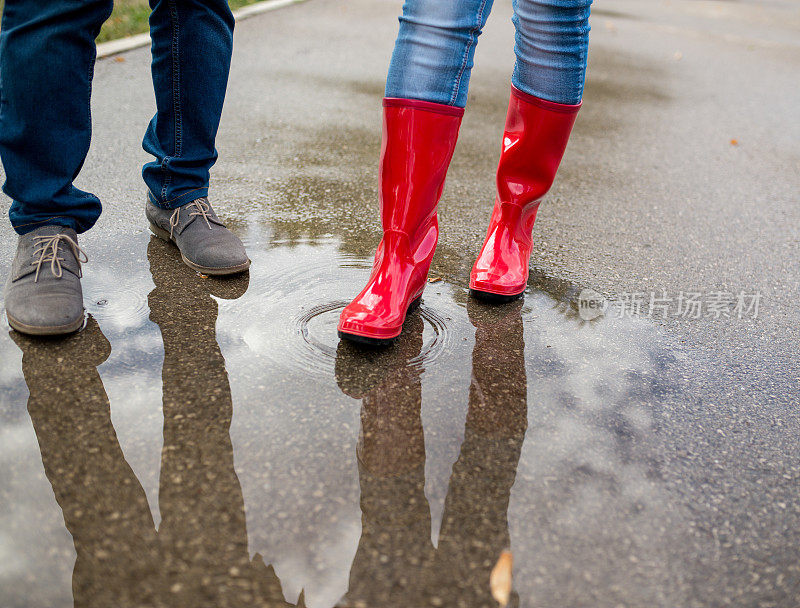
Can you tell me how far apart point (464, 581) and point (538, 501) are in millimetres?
A: 248

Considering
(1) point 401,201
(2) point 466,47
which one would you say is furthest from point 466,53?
(1) point 401,201

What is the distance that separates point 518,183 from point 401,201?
478 mm

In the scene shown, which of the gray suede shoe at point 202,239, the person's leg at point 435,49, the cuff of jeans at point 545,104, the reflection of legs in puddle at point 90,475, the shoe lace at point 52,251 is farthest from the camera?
the gray suede shoe at point 202,239

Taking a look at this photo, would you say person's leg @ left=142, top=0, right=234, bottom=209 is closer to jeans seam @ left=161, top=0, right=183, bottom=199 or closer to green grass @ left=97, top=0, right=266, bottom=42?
jeans seam @ left=161, top=0, right=183, bottom=199

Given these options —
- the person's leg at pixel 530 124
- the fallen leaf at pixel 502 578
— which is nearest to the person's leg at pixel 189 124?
the person's leg at pixel 530 124

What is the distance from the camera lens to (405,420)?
1587mm

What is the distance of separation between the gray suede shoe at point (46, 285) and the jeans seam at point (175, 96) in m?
0.36

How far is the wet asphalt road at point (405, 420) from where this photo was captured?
3.96ft

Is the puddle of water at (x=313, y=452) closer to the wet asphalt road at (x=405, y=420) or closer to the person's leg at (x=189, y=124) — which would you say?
the wet asphalt road at (x=405, y=420)

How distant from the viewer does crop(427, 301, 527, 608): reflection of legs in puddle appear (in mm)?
1208

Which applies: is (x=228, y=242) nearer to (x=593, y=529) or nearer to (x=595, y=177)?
(x=593, y=529)

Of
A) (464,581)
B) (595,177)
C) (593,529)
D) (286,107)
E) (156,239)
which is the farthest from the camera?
(286,107)

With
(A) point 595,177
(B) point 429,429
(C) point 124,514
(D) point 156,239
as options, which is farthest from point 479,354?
(A) point 595,177

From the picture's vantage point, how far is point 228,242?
220 centimetres
